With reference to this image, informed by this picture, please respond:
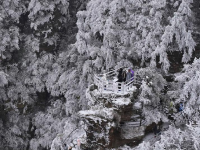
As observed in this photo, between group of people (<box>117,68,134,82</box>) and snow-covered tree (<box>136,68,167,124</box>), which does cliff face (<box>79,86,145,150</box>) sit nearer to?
snow-covered tree (<box>136,68,167,124</box>)

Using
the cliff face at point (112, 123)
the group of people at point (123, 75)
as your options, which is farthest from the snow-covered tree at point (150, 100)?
the group of people at point (123, 75)

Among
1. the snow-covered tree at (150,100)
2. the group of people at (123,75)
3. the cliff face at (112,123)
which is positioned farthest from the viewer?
the group of people at (123,75)

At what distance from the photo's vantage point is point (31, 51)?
76.4ft

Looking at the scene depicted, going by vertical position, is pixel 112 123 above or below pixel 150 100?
below

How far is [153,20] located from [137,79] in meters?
5.17

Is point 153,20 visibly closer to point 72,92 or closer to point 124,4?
point 124,4

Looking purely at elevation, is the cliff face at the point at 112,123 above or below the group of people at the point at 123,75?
below

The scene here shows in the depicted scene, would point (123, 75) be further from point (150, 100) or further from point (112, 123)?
point (112, 123)

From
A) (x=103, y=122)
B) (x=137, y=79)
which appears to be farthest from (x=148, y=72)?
(x=103, y=122)

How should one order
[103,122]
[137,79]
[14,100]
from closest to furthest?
[103,122] < [137,79] < [14,100]

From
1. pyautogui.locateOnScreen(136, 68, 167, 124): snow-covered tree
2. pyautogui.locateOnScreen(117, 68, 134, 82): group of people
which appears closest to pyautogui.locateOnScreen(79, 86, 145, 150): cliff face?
pyautogui.locateOnScreen(136, 68, 167, 124): snow-covered tree

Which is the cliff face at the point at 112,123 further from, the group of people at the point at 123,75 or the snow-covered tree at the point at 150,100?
the group of people at the point at 123,75

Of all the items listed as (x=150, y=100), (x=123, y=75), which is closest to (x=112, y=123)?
(x=150, y=100)

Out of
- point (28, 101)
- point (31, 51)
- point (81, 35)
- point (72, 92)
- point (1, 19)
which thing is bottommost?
point (28, 101)
